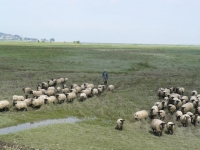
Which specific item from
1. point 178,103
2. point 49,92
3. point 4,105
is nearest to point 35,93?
point 49,92

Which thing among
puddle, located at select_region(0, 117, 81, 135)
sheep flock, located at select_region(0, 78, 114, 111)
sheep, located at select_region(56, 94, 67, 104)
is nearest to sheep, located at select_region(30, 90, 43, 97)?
sheep flock, located at select_region(0, 78, 114, 111)

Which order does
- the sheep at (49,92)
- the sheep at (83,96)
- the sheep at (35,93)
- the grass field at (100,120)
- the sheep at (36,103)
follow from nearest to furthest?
the grass field at (100,120) < the sheep at (36,103) < the sheep at (83,96) < the sheep at (35,93) < the sheep at (49,92)

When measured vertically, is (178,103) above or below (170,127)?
above

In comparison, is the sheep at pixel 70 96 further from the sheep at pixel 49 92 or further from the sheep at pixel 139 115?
the sheep at pixel 139 115

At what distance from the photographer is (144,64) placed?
176ft

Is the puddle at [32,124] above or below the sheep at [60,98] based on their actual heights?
below

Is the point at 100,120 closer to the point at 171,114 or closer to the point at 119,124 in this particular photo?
the point at 119,124

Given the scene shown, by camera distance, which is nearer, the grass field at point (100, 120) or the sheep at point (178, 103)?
the grass field at point (100, 120)

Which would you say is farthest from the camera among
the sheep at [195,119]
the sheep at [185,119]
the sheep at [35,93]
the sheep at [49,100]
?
the sheep at [35,93]

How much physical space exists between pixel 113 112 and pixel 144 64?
3305 centimetres

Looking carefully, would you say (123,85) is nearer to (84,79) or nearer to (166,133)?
(84,79)

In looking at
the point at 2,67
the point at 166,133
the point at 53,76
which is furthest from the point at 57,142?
the point at 2,67

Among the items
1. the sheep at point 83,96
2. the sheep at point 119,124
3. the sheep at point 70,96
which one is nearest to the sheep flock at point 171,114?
the sheep at point 119,124

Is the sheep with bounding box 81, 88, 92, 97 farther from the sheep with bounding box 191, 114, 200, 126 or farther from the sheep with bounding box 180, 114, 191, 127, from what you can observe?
the sheep with bounding box 191, 114, 200, 126
